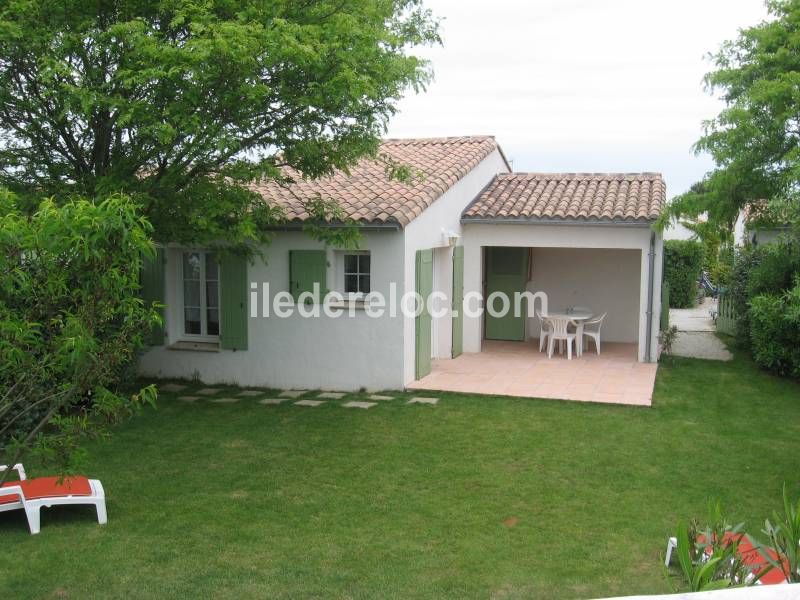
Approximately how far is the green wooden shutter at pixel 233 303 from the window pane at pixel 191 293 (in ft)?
2.85

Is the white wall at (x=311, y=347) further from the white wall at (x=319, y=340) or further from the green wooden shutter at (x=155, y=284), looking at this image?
the green wooden shutter at (x=155, y=284)

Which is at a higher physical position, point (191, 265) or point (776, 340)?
point (191, 265)

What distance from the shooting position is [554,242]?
50.9 ft

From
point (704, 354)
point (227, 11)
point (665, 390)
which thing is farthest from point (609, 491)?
point (704, 354)

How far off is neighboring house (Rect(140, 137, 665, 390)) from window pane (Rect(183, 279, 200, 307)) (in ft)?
0.07

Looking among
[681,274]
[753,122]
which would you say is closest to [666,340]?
[753,122]

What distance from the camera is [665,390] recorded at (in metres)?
13.1

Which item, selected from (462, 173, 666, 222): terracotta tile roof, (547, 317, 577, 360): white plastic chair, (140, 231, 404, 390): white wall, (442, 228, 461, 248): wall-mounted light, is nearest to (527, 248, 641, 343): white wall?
(462, 173, 666, 222): terracotta tile roof

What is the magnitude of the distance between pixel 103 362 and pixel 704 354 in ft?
48.4

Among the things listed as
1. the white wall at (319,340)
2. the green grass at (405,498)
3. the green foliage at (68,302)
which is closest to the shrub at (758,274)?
the green grass at (405,498)

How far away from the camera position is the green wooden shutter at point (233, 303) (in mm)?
13523

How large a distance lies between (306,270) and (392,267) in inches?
59.0

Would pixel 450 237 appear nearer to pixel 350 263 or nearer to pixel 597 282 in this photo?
pixel 350 263

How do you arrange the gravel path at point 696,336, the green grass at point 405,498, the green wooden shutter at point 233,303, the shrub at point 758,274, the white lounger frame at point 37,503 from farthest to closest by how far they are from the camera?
the gravel path at point 696,336
the shrub at point 758,274
the green wooden shutter at point 233,303
the white lounger frame at point 37,503
the green grass at point 405,498
